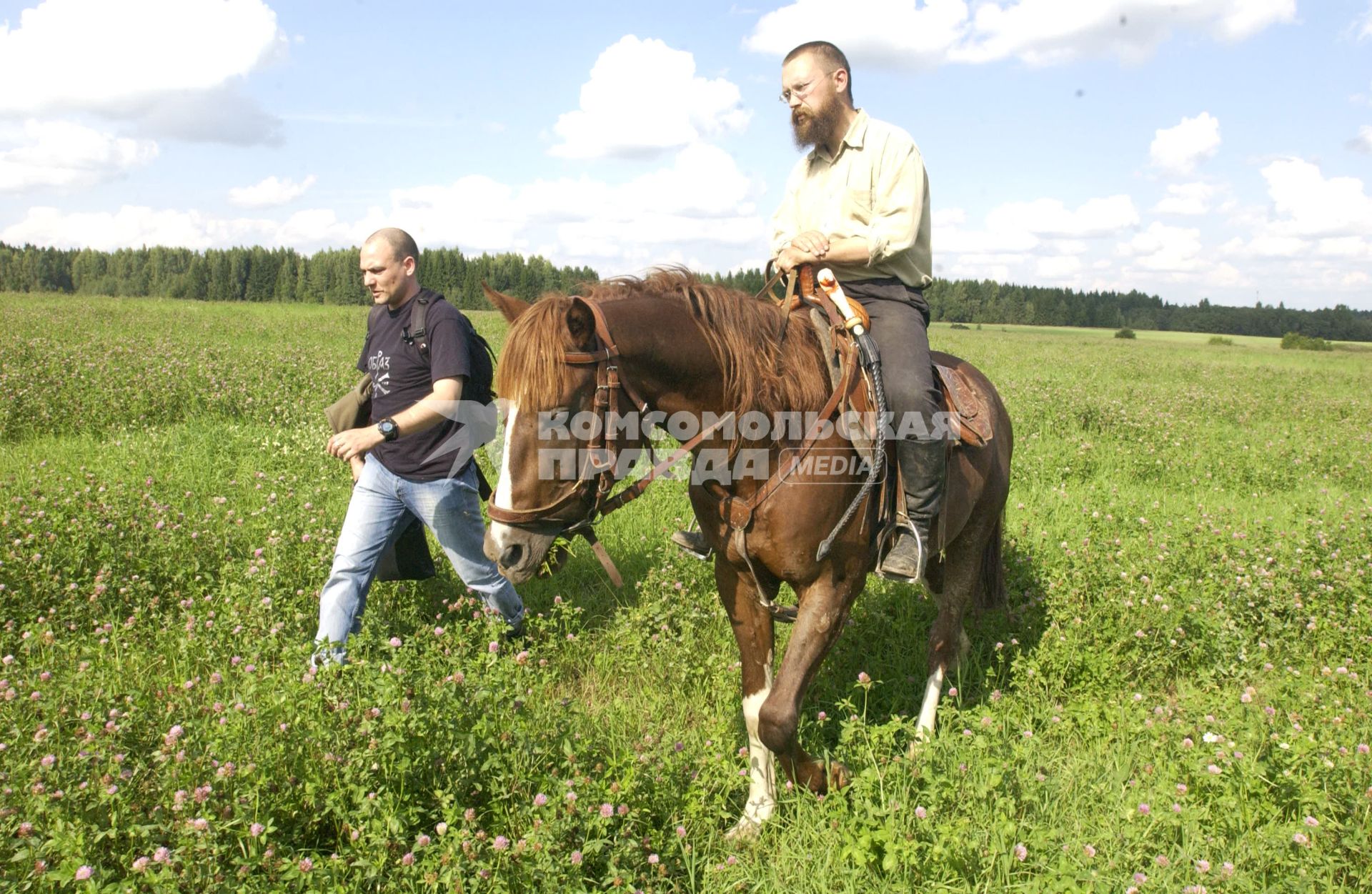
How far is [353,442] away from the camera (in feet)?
13.7

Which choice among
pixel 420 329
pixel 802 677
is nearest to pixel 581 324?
pixel 802 677

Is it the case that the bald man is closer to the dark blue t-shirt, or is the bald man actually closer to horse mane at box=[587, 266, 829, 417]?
the dark blue t-shirt

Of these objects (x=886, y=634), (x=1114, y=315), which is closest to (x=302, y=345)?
(x=886, y=634)

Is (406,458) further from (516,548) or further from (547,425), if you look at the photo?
(547,425)

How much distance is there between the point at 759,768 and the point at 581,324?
2320 millimetres

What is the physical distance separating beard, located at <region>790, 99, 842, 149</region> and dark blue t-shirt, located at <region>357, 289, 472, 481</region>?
6.94 ft

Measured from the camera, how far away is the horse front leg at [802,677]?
336 cm

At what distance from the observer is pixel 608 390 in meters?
2.86

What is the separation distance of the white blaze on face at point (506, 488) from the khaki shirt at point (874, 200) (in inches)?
74.7

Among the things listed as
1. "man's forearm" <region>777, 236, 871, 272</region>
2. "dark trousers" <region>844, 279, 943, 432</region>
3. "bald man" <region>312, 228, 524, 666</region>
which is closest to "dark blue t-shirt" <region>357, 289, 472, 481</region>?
"bald man" <region>312, 228, 524, 666</region>

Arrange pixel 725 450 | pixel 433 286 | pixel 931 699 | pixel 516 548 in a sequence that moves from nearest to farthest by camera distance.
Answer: pixel 516 548 < pixel 725 450 < pixel 931 699 < pixel 433 286

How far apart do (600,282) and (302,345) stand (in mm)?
21332

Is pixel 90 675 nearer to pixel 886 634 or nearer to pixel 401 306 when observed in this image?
pixel 401 306

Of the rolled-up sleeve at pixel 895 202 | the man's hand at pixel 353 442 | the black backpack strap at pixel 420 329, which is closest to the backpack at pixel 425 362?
the black backpack strap at pixel 420 329
